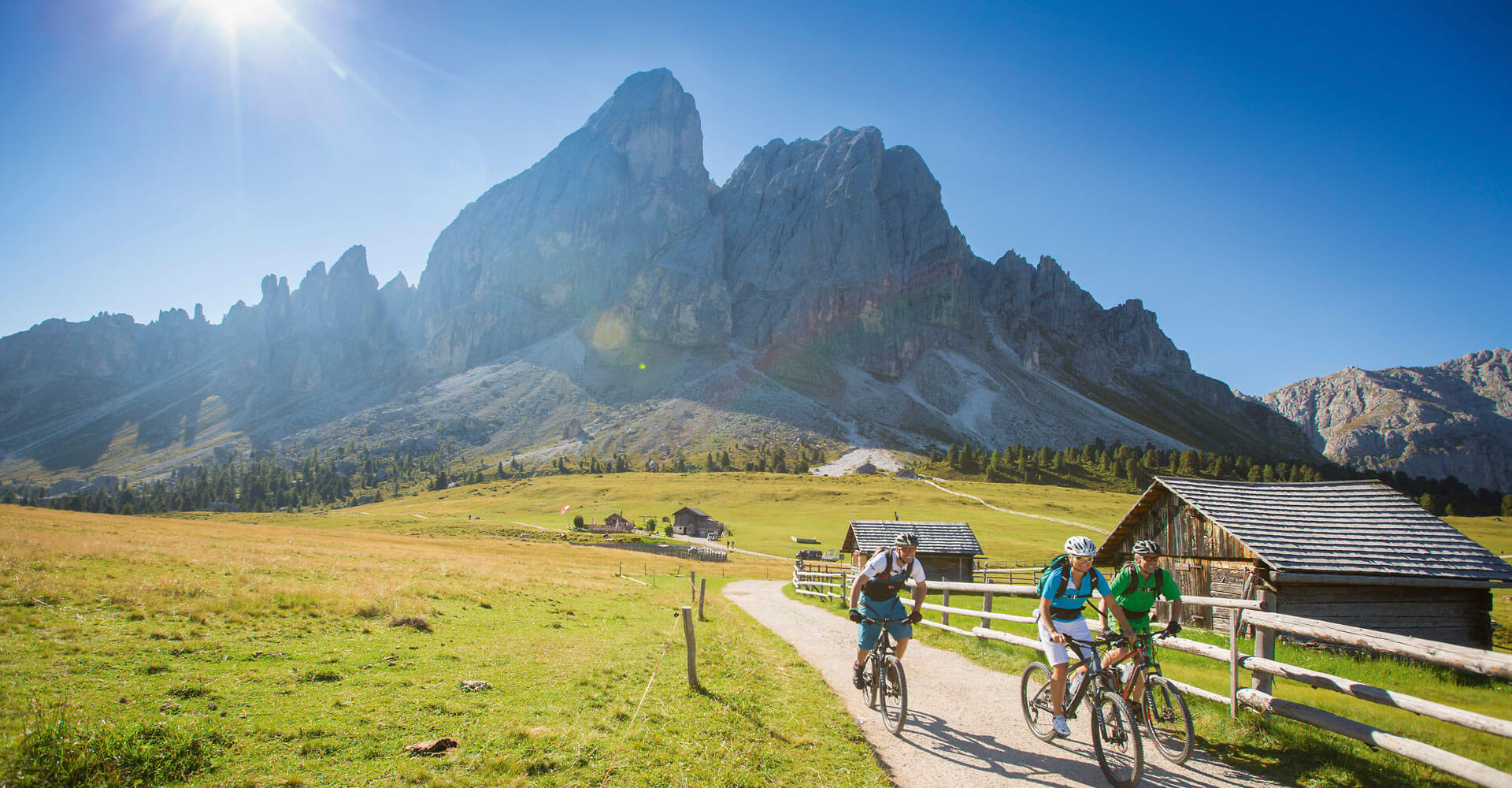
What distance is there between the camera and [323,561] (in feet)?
83.4

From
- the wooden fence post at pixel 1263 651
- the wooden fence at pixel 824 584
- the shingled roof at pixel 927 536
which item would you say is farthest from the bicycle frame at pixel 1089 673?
the shingled roof at pixel 927 536

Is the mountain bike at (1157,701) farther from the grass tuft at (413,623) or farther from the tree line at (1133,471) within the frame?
the tree line at (1133,471)

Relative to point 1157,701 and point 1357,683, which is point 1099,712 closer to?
point 1157,701

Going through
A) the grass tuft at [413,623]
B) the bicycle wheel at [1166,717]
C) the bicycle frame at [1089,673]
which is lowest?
the grass tuft at [413,623]

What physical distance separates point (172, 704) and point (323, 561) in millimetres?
20070

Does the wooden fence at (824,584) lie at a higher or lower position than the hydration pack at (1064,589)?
lower

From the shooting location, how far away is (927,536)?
132ft

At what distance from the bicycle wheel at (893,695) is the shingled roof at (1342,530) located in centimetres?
1703

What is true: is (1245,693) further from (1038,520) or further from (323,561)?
(1038,520)

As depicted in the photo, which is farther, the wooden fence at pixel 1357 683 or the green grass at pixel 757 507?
the green grass at pixel 757 507

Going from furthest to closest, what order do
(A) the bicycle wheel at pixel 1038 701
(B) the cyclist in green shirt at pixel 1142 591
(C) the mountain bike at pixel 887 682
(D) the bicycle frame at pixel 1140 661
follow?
(C) the mountain bike at pixel 887 682
(A) the bicycle wheel at pixel 1038 701
(B) the cyclist in green shirt at pixel 1142 591
(D) the bicycle frame at pixel 1140 661

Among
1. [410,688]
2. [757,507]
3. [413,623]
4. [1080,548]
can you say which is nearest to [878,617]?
[1080,548]

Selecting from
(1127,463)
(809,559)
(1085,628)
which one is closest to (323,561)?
(1085,628)

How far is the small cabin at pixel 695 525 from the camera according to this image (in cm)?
8850
